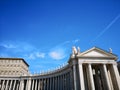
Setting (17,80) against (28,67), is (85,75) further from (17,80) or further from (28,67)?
(28,67)

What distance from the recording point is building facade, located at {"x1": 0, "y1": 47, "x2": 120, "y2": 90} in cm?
3453

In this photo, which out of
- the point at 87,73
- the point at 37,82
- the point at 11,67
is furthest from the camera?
the point at 11,67

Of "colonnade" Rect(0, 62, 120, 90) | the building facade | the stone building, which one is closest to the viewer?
"colonnade" Rect(0, 62, 120, 90)

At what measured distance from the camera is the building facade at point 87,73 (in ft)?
113

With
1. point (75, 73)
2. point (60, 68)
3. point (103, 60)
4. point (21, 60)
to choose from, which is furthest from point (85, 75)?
point (21, 60)

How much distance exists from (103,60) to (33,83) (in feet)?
121

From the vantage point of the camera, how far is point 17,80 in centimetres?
6053

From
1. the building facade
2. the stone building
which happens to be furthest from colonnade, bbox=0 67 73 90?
the stone building

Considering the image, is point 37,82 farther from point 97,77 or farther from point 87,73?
point 97,77

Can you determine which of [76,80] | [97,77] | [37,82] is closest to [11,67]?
[37,82]

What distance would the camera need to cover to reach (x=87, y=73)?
3716 cm

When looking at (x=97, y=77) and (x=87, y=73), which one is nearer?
(x=87, y=73)

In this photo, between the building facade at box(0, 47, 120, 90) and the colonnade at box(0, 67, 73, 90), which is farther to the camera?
the colonnade at box(0, 67, 73, 90)

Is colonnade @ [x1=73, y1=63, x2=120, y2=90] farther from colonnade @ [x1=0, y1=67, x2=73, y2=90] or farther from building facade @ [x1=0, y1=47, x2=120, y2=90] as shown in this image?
colonnade @ [x1=0, y1=67, x2=73, y2=90]
